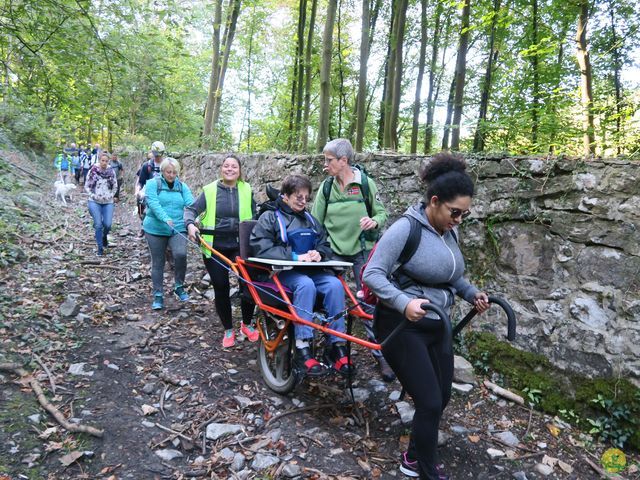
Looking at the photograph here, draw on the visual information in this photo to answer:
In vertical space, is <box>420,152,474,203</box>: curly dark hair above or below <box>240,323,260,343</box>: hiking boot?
above

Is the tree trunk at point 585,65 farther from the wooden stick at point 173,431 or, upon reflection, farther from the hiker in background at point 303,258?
the wooden stick at point 173,431

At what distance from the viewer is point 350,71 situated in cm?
1869

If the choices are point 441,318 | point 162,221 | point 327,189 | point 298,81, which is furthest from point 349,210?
point 298,81

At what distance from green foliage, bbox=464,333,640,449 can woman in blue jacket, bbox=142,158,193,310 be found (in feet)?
13.5

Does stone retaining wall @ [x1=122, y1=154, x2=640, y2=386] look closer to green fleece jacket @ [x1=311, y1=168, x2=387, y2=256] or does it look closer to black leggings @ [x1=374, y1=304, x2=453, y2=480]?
green fleece jacket @ [x1=311, y1=168, x2=387, y2=256]

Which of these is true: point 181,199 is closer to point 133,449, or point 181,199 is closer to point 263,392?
point 263,392

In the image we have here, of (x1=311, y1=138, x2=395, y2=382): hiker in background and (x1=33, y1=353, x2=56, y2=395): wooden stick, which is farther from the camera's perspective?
(x1=311, y1=138, x2=395, y2=382): hiker in background

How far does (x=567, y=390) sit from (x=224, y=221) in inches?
155

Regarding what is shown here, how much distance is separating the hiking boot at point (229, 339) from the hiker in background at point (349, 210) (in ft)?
5.76

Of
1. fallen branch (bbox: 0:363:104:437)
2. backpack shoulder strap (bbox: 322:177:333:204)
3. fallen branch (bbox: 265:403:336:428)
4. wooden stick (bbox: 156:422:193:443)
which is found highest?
backpack shoulder strap (bbox: 322:177:333:204)

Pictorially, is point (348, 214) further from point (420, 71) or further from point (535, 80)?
point (420, 71)

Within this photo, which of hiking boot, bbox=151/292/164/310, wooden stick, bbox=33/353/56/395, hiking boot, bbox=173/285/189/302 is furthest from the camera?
hiking boot, bbox=173/285/189/302

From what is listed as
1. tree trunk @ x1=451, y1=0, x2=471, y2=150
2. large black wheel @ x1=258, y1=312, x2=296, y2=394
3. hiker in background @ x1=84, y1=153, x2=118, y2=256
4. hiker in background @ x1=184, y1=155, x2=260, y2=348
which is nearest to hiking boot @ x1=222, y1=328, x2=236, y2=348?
hiker in background @ x1=184, y1=155, x2=260, y2=348

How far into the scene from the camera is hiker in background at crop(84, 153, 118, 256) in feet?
27.4
